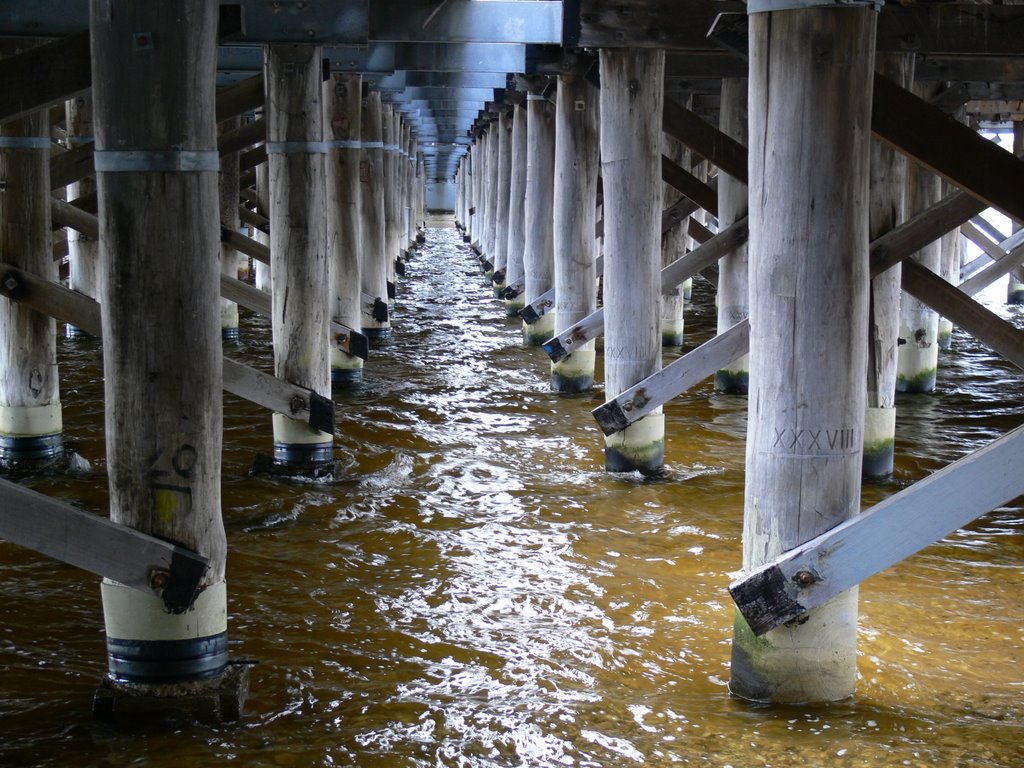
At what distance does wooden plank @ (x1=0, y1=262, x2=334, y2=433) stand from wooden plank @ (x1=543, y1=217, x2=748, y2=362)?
203 cm

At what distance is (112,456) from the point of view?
132 inches

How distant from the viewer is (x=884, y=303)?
609 centimetres

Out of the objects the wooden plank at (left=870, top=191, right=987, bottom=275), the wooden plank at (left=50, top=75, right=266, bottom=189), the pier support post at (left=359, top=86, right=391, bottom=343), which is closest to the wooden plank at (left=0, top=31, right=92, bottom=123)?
the wooden plank at (left=50, top=75, right=266, bottom=189)

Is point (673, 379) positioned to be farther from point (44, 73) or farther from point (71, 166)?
point (71, 166)

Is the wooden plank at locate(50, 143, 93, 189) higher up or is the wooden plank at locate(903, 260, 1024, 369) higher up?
the wooden plank at locate(50, 143, 93, 189)

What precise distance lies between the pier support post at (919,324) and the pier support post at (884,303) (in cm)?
237

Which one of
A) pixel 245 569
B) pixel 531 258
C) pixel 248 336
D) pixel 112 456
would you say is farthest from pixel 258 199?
pixel 112 456

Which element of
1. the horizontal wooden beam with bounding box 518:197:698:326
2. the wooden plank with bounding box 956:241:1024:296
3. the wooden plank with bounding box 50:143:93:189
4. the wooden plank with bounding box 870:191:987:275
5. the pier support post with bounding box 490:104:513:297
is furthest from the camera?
the pier support post with bounding box 490:104:513:297

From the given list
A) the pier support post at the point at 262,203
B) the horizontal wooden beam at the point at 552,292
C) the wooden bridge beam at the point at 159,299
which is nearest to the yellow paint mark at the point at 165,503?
the wooden bridge beam at the point at 159,299

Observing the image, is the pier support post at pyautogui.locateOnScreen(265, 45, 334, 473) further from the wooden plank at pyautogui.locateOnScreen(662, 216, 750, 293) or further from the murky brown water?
the wooden plank at pyautogui.locateOnScreen(662, 216, 750, 293)

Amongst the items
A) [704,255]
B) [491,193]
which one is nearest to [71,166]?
[704,255]

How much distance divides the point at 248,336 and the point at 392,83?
8.56ft

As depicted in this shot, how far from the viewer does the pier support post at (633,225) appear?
5.98 meters

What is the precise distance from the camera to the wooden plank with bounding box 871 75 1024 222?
12.3 feet
